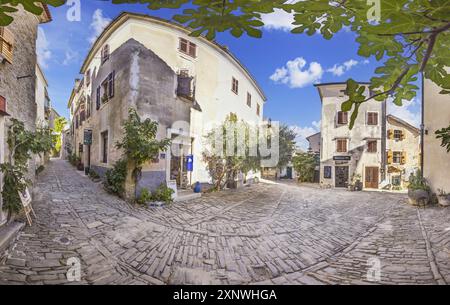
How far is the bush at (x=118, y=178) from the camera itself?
675 centimetres

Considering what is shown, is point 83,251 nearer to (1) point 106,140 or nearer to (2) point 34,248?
(2) point 34,248

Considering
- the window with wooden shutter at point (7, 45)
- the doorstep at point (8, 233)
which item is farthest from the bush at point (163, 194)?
the window with wooden shutter at point (7, 45)

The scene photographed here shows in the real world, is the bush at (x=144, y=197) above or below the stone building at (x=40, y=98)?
below

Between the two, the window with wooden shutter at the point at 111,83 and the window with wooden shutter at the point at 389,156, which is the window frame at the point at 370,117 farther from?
the window with wooden shutter at the point at 111,83

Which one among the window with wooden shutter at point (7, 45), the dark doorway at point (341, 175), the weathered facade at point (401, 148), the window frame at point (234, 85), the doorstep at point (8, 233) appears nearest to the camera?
the doorstep at point (8, 233)

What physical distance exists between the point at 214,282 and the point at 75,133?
7.62 meters

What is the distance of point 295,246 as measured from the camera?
12.8 ft

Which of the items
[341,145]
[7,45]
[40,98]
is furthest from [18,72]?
[341,145]

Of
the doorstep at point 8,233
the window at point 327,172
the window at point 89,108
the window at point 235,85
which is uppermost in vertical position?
the window at point 235,85

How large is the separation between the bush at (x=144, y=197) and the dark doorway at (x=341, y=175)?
13.0m

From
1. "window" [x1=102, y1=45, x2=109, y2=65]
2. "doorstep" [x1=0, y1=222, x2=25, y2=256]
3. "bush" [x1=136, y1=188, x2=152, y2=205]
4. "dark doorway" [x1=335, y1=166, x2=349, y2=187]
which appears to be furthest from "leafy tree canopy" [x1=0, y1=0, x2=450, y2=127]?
"dark doorway" [x1=335, y1=166, x2=349, y2=187]

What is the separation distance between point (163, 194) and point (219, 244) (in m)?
3.53

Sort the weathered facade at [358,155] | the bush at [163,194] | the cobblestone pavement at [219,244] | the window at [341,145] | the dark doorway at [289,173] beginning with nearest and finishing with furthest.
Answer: the cobblestone pavement at [219,244] → the bush at [163,194] → the weathered facade at [358,155] → the window at [341,145] → the dark doorway at [289,173]

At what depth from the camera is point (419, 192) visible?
8.04 meters
